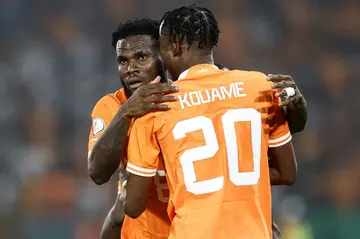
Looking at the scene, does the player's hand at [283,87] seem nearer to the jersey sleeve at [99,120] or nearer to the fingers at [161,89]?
the fingers at [161,89]

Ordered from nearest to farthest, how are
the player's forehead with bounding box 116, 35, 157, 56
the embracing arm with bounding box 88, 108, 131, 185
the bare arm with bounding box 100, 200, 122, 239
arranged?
the embracing arm with bounding box 88, 108, 131, 185
the player's forehead with bounding box 116, 35, 157, 56
the bare arm with bounding box 100, 200, 122, 239

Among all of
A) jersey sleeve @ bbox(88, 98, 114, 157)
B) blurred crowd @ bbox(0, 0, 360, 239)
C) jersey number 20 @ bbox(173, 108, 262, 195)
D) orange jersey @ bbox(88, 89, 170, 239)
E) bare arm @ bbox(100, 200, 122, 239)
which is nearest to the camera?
jersey number 20 @ bbox(173, 108, 262, 195)

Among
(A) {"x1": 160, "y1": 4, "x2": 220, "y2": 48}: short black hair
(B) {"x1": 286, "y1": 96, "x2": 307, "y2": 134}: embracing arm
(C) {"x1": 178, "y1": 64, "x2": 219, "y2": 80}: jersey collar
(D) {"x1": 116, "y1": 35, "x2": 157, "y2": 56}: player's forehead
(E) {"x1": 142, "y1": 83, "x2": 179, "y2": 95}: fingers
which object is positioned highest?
(A) {"x1": 160, "y1": 4, "x2": 220, "y2": 48}: short black hair

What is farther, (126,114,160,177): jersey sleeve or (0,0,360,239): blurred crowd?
(0,0,360,239): blurred crowd

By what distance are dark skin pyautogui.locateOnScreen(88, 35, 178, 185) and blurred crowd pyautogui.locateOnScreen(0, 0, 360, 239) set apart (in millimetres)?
3619

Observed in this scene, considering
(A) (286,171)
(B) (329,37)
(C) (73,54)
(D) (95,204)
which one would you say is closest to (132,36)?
(A) (286,171)

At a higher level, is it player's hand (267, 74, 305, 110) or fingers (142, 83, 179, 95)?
fingers (142, 83, 179, 95)

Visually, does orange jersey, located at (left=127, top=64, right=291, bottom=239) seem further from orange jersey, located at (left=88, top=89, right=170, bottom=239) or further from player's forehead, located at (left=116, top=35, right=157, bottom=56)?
player's forehead, located at (left=116, top=35, right=157, bottom=56)

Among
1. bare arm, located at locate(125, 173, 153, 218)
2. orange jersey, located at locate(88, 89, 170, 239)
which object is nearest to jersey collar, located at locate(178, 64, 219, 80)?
bare arm, located at locate(125, 173, 153, 218)

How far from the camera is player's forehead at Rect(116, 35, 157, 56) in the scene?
377 cm

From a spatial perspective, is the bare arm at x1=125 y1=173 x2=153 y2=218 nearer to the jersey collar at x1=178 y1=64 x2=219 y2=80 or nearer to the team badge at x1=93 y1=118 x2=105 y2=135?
the jersey collar at x1=178 y1=64 x2=219 y2=80

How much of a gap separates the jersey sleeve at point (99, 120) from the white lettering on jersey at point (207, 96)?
2.71ft

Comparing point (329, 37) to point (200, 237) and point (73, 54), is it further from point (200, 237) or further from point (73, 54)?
point (200, 237)

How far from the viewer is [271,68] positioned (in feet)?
26.5
